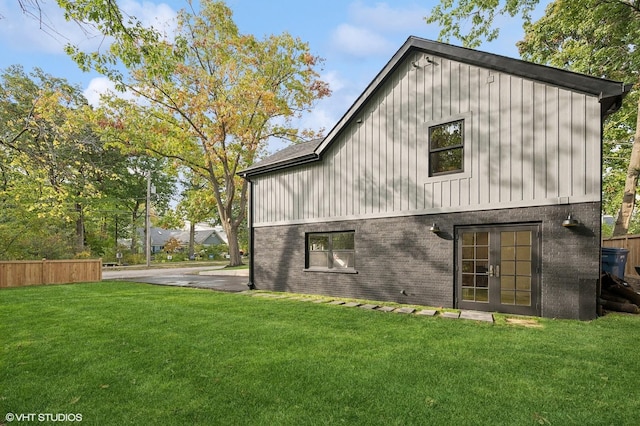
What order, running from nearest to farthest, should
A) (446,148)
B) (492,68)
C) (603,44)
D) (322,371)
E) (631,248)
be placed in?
(322,371)
(492,68)
(446,148)
(631,248)
(603,44)

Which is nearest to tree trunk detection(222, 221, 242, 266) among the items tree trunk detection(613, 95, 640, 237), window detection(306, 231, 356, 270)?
window detection(306, 231, 356, 270)

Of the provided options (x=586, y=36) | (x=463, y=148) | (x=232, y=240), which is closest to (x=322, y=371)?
(x=463, y=148)

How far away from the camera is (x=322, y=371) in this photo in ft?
13.0

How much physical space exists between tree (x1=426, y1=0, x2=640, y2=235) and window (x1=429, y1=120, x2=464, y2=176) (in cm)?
933

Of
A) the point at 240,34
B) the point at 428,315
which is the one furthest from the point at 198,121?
the point at 428,315

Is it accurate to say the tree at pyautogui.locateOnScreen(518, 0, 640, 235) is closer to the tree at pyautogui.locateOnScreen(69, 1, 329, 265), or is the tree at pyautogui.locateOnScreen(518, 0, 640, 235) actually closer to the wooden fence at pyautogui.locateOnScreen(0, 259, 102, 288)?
the tree at pyautogui.locateOnScreen(69, 1, 329, 265)

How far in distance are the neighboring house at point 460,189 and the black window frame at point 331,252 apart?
44 millimetres

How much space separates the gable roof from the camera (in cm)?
632

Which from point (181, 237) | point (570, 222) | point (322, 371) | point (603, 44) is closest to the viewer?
point (322, 371)

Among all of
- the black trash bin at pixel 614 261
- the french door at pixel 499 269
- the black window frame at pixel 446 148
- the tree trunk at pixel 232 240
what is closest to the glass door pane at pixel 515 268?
the french door at pixel 499 269

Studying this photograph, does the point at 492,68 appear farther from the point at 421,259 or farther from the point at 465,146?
the point at 421,259

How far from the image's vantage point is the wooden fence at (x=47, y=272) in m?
13.6

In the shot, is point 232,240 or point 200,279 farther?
point 232,240

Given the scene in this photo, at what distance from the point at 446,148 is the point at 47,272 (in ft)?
55.9
